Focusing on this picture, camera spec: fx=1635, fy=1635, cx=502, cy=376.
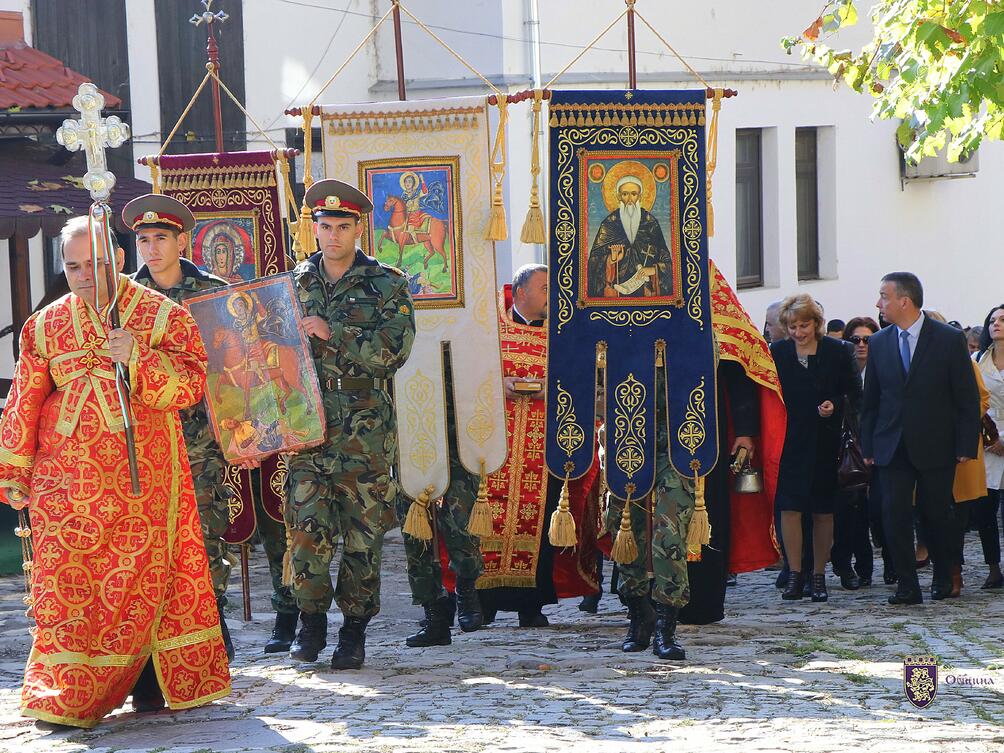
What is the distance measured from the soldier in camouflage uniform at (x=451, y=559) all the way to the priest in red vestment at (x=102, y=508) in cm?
172

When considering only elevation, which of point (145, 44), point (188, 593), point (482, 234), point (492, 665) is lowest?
point (492, 665)

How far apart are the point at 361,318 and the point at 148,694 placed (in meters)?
1.82

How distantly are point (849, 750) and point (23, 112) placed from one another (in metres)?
8.08

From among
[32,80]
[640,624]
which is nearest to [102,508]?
[640,624]

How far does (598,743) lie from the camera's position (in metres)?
5.68

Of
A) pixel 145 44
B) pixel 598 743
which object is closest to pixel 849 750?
pixel 598 743

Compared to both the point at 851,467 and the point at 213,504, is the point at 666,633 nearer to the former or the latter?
the point at 213,504

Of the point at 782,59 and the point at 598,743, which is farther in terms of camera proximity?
the point at 782,59

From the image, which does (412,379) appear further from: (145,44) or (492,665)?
(145,44)

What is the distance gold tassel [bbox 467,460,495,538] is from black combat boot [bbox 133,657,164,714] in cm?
206

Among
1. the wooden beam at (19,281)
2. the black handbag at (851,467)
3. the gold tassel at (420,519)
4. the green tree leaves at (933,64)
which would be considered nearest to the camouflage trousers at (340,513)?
the gold tassel at (420,519)

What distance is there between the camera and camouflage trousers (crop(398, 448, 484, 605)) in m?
7.93

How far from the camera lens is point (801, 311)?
31.2ft

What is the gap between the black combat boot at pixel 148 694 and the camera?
6336 mm
